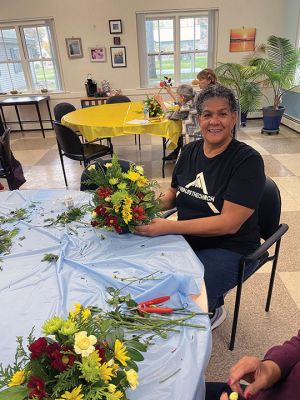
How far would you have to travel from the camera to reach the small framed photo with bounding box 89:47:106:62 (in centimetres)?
639

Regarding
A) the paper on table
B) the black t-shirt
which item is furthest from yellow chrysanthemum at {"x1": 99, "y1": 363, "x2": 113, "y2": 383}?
the paper on table

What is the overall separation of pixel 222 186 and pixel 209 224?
19cm

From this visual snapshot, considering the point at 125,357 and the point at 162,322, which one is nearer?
the point at 125,357

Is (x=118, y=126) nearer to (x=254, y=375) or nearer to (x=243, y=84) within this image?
(x=254, y=375)

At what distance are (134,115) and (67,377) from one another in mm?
3859

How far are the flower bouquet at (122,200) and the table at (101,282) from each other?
0.10 metres

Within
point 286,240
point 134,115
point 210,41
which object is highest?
point 210,41

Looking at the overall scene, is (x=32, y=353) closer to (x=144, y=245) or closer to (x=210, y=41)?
(x=144, y=245)

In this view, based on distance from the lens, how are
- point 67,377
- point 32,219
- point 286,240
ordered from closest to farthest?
1. point 67,377
2. point 32,219
3. point 286,240

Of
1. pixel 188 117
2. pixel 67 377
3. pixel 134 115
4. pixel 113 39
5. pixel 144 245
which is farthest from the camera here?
pixel 113 39

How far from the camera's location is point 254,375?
86 centimetres

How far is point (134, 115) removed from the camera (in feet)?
13.6

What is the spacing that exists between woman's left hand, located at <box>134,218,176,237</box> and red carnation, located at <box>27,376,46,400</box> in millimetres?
816

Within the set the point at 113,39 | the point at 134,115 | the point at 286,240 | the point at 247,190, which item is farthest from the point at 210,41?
the point at 247,190
